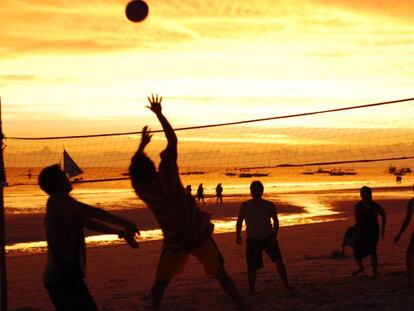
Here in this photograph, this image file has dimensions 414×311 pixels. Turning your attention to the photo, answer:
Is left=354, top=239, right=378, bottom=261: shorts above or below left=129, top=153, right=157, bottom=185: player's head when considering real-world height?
below

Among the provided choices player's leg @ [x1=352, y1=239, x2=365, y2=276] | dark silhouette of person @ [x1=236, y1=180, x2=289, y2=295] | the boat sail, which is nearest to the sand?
player's leg @ [x1=352, y1=239, x2=365, y2=276]

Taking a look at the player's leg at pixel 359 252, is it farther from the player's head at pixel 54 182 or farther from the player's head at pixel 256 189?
the player's head at pixel 54 182

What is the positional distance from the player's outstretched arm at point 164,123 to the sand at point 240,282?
215 centimetres

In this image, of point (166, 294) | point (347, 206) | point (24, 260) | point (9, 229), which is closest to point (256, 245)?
point (166, 294)

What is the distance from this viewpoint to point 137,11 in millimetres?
9766

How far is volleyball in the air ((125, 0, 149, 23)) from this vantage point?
31.8ft

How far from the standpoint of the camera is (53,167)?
480cm

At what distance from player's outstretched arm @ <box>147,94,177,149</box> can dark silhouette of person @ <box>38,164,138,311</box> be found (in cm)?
148

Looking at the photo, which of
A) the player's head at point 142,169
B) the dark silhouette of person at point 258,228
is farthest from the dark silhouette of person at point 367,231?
the player's head at point 142,169

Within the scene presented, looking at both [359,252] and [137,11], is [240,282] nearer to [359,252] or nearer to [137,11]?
[359,252]

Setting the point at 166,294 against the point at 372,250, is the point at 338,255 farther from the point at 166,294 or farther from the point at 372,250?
the point at 166,294

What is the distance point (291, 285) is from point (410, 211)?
162cm

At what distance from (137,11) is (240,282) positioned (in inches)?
153

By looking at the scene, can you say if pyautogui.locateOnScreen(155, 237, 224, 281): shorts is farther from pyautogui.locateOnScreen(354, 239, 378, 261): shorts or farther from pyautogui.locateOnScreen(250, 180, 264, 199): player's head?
pyautogui.locateOnScreen(354, 239, 378, 261): shorts
